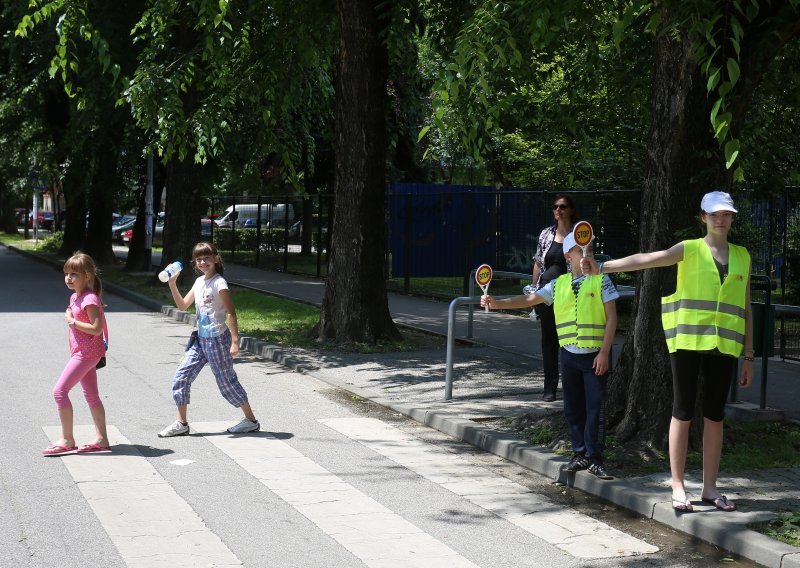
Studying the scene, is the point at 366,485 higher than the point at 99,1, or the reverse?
the point at 99,1

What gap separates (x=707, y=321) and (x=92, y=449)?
15.1ft

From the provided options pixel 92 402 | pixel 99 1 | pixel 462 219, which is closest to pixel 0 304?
pixel 99 1

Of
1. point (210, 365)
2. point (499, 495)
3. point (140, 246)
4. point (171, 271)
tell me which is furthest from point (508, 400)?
point (140, 246)

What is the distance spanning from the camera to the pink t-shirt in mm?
8133

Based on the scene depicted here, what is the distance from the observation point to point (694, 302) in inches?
258

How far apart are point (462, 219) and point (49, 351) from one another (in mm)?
11123

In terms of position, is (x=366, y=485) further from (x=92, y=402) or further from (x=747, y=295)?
(x=747, y=295)

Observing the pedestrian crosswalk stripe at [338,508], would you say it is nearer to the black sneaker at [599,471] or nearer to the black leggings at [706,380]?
the black sneaker at [599,471]

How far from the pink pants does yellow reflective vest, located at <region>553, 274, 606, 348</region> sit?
135 inches

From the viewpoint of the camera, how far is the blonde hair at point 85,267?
822cm

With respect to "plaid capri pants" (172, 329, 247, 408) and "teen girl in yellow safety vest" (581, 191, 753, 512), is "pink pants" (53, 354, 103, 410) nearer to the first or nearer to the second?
"plaid capri pants" (172, 329, 247, 408)

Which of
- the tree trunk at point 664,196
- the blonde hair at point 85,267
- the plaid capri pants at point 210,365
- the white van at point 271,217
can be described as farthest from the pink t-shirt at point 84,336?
the white van at point 271,217

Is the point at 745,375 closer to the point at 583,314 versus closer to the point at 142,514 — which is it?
the point at 583,314

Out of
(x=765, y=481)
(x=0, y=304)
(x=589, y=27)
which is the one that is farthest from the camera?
(x=0, y=304)
